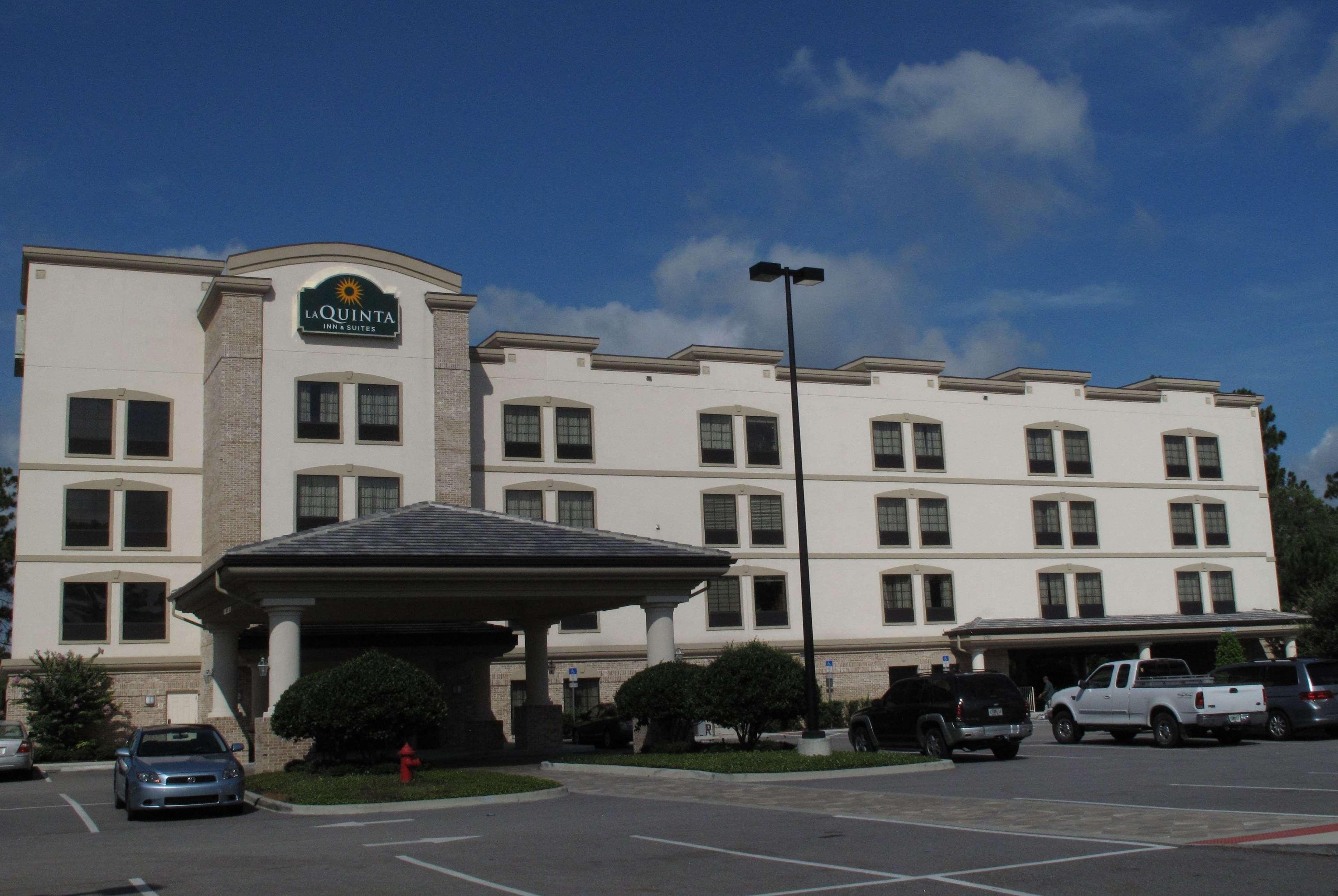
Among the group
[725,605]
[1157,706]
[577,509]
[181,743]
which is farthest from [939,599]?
[181,743]

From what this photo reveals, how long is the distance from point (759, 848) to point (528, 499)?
33.6 meters

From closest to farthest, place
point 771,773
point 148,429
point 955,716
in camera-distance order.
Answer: point 771,773
point 955,716
point 148,429

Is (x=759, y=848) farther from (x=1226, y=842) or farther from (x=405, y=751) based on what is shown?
(x=405, y=751)

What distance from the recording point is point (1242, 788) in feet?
55.7

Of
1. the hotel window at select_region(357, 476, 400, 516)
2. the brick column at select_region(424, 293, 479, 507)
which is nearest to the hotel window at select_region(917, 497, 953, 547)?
the brick column at select_region(424, 293, 479, 507)

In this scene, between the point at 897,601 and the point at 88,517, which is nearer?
the point at 88,517

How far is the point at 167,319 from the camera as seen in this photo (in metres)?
43.3

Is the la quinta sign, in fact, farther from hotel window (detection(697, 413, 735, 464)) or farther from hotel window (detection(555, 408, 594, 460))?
hotel window (detection(697, 413, 735, 464))

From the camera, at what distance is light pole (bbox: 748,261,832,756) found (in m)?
23.1

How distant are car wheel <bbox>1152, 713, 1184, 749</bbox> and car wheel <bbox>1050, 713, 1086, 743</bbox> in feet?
7.27

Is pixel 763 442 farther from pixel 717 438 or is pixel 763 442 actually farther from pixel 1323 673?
pixel 1323 673

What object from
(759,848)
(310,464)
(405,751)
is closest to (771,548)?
(310,464)

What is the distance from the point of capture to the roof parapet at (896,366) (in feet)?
170

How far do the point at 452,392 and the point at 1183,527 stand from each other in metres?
33.2
